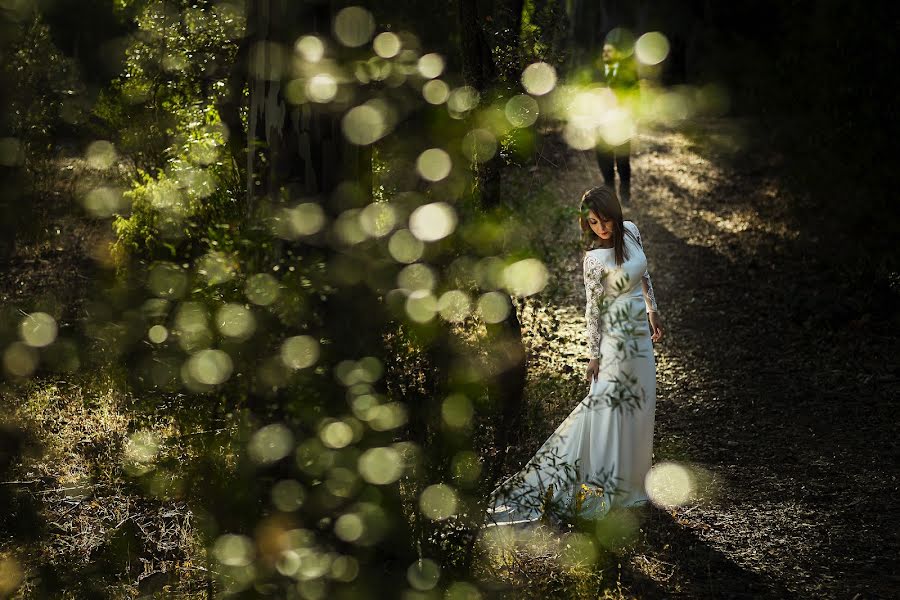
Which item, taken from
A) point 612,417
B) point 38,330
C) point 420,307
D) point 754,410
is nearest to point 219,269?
point 420,307

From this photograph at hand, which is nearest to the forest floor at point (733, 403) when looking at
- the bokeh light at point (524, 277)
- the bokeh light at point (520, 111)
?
the bokeh light at point (524, 277)

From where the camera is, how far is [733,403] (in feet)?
27.3

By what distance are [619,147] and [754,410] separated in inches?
338

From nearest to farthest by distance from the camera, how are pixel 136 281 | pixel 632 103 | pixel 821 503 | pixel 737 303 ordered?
pixel 821 503, pixel 136 281, pixel 737 303, pixel 632 103

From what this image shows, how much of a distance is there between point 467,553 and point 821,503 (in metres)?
2.95

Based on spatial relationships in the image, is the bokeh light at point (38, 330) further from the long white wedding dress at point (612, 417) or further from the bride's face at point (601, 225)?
the bride's face at point (601, 225)

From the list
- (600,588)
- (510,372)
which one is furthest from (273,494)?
→ (510,372)

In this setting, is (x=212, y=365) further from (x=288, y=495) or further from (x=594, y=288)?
(x=594, y=288)

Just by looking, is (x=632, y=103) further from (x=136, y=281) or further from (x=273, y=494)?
(x=273, y=494)

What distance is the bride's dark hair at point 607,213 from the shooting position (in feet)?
19.6

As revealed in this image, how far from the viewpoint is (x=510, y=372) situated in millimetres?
7891

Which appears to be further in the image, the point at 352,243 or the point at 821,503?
the point at 821,503

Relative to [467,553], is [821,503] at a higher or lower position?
lower

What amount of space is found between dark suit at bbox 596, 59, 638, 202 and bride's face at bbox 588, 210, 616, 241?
971 cm
